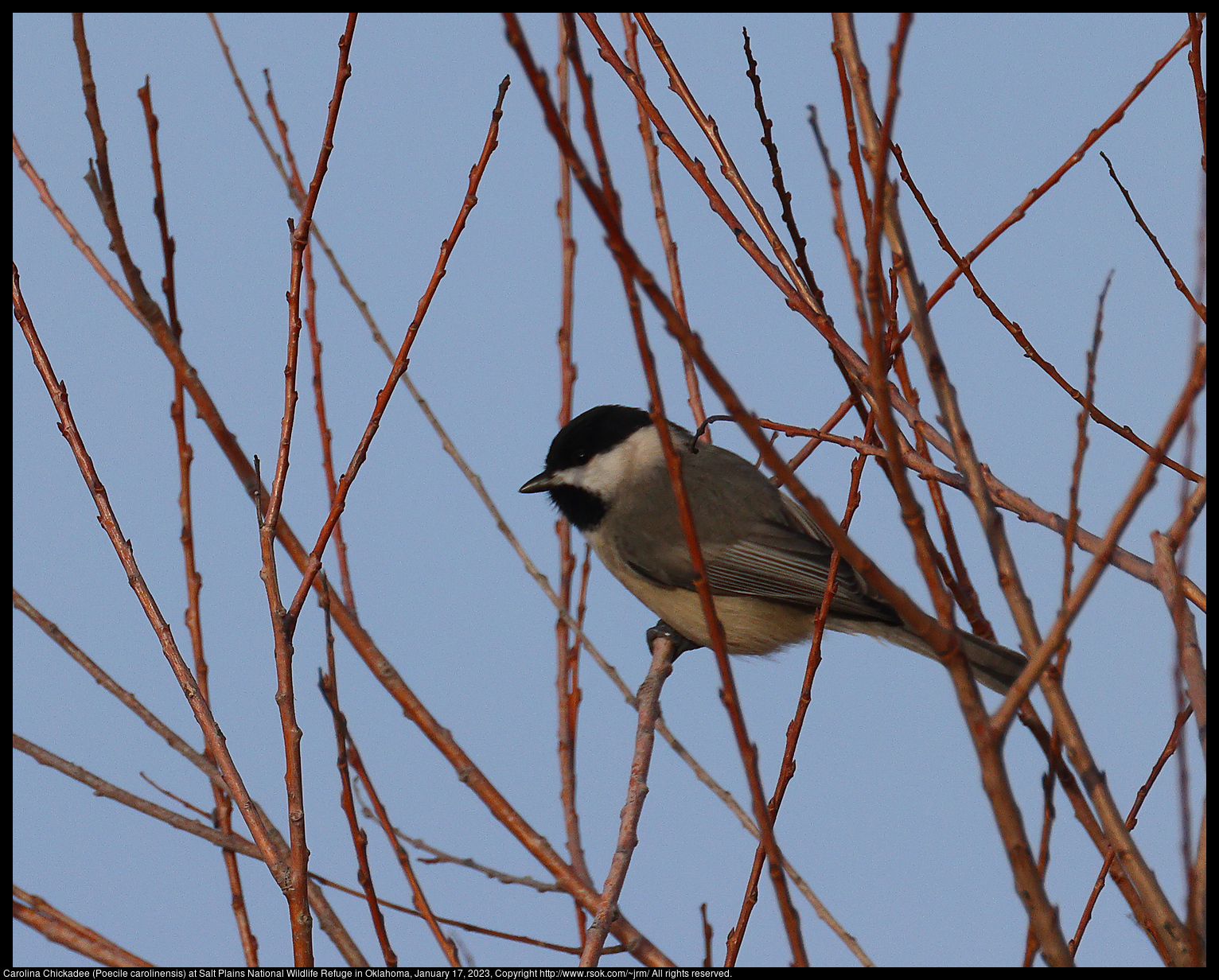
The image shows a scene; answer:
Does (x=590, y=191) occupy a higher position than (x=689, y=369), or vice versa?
(x=689, y=369)

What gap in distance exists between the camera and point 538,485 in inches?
144

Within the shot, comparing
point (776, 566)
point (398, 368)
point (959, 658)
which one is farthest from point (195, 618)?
point (776, 566)

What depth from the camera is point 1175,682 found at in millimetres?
1271

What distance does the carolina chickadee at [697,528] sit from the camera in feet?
11.4

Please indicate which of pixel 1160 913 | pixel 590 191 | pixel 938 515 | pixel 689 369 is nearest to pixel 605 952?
pixel 1160 913

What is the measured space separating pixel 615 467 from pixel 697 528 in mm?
463

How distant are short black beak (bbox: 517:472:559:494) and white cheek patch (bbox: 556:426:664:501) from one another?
40 mm

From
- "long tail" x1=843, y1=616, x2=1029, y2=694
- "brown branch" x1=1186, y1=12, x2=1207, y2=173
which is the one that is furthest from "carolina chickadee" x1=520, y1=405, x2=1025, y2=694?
"brown branch" x1=1186, y1=12, x2=1207, y2=173

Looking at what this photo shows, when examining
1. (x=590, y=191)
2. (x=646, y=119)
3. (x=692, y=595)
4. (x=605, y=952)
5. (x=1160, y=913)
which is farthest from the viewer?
(x=692, y=595)

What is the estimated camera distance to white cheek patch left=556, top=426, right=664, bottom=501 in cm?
368

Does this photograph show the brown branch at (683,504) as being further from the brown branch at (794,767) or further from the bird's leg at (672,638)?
the bird's leg at (672,638)

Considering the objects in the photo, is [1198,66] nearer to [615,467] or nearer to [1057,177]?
[1057,177]

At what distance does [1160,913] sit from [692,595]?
2.31m

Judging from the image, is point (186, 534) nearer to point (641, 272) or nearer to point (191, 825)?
point (191, 825)
